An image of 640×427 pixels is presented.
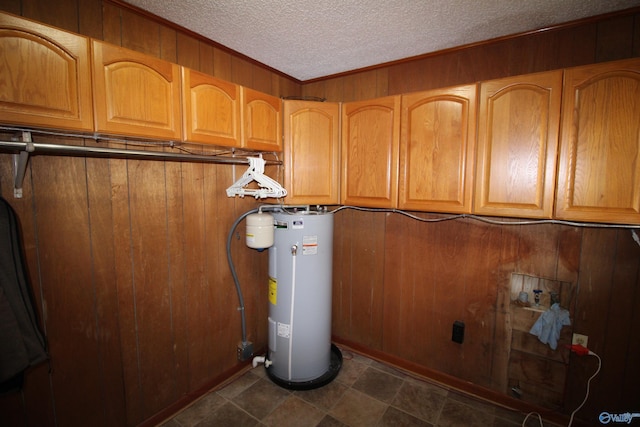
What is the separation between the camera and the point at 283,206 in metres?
2.35

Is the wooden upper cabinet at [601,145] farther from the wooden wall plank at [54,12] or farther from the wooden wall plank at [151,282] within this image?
the wooden wall plank at [54,12]

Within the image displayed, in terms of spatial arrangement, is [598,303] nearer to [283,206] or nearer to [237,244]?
[283,206]

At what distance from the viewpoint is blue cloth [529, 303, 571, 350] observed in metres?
1.95

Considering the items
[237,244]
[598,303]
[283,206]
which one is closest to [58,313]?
[237,244]

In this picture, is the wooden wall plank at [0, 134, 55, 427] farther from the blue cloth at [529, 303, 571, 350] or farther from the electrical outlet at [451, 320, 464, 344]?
the blue cloth at [529, 303, 571, 350]

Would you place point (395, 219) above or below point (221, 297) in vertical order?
above

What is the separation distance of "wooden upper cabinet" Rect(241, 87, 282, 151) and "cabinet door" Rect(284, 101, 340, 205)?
3.1 inches

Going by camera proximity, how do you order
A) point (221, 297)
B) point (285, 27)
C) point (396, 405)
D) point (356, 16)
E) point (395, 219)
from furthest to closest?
1. point (395, 219)
2. point (221, 297)
3. point (396, 405)
4. point (285, 27)
5. point (356, 16)

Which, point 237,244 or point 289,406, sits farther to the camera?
point 237,244

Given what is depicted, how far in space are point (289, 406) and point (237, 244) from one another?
1.30 metres

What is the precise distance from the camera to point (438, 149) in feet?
6.38

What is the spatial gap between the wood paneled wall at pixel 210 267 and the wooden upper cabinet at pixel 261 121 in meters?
A: 0.39

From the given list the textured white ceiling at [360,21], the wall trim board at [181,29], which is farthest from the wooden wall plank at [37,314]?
the textured white ceiling at [360,21]

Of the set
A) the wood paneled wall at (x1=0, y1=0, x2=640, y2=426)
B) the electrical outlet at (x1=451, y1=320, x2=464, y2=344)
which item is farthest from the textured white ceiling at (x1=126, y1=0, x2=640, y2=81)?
the electrical outlet at (x1=451, y1=320, x2=464, y2=344)
